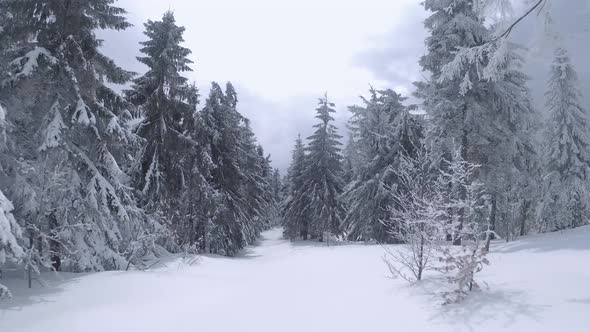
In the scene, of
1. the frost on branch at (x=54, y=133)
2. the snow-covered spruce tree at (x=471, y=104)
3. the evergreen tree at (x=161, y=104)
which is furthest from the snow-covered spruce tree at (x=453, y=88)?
the frost on branch at (x=54, y=133)

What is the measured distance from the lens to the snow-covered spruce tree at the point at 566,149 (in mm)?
23891

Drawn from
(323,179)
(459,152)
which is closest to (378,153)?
(323,179)

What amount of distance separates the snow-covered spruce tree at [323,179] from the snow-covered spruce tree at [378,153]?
4818mm

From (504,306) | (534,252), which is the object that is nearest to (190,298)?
(504,306)

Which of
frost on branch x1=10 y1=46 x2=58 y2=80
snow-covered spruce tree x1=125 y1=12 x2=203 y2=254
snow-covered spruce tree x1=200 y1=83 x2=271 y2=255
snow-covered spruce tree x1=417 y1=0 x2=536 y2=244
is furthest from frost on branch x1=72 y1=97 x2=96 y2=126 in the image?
snow-covered spruce tree x1=417 y1=0 x2=536 y2=244

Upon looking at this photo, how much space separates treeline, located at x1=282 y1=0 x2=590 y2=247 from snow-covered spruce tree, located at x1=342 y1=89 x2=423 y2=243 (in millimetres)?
78

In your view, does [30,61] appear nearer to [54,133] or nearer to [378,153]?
[54,133]

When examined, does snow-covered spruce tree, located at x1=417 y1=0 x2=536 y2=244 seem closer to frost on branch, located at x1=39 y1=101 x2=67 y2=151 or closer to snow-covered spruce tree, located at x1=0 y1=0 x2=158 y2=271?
snow-covered spruce tree, located at x1=0 y1=0 x2=158 y2=271

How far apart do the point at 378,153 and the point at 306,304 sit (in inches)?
746

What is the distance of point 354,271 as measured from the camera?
12.0 metres

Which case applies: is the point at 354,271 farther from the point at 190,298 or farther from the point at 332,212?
the point at 332,212

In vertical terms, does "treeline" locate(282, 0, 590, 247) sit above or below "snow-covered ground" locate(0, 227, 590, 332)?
above

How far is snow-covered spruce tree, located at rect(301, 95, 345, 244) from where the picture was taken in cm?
3334

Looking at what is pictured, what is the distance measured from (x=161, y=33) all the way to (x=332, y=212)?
21.0m
